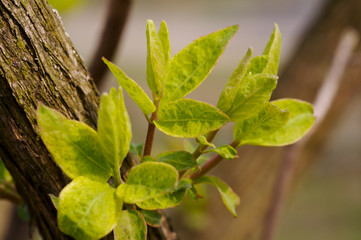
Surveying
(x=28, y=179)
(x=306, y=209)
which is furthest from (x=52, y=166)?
(x=306, y=209)

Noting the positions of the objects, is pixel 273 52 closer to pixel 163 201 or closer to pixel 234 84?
pixel 234 84

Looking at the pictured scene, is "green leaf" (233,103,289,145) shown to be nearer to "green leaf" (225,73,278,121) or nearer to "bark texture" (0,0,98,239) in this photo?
"green leaf" (225,73,278,121)

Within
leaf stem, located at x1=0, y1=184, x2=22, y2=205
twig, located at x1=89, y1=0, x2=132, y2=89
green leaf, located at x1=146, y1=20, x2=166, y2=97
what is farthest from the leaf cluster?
twig, located at x1=89, y1=0, x2=132, y2=89

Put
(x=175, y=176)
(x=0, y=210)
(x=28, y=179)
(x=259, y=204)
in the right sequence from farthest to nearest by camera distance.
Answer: (x=0, y=210) < (x=259, y=204) < (x=28, y=179) < (x=175, y=176)

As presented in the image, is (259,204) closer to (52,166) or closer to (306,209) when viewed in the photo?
(52,166)

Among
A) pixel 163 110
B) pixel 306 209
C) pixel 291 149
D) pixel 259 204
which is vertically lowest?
pixel 306 209

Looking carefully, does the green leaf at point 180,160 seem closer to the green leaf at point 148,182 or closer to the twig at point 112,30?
the green leaf at point 148,182

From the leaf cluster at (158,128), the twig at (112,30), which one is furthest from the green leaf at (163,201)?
the twig at (112,30)
